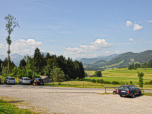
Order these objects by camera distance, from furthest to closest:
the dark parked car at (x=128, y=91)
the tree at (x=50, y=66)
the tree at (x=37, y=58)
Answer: the tree at (x=50, y=66) → the tree at (x=37, y=58) → the dark parked car at (x=128, y=91)

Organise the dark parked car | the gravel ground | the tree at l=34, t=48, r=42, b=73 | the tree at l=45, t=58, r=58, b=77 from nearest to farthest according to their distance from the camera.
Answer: the gravel ground, the dark parked car, the tree at l=34, t=48, r=42, b=73, the tree at l=45, t=58, r=58, b=77

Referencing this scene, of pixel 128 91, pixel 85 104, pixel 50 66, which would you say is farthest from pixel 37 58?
pixel 85 104

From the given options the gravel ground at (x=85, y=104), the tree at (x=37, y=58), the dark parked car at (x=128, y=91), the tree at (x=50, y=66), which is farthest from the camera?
the tree at (x=50, y=66)

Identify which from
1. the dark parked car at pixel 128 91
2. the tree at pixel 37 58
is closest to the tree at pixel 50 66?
the tree at pixel 37 58

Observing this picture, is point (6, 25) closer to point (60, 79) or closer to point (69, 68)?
point (60, 79)

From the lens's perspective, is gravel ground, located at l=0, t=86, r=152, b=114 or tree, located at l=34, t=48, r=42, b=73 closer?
gravel ground, located at l=0, t=86, r=152, b=114

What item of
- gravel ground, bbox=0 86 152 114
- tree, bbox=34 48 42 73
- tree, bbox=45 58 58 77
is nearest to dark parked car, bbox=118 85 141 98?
gravel ground, bbox=0 86 152 114

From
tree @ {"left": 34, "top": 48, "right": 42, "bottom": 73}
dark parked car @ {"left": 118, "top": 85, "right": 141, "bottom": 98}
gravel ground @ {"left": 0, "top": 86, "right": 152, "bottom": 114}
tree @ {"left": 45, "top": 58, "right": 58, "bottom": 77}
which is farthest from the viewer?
tree @ {"left": 45, "top": 58, "right": 58, "bottom": 77}

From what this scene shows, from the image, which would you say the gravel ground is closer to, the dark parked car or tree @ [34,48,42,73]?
the dark parked car

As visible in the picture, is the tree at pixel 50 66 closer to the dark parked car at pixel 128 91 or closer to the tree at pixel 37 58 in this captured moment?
the tree at pixel 37 58

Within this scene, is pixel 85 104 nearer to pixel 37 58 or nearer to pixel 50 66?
pixel 37 58

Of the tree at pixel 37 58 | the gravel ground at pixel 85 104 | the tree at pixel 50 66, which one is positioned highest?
the tree at pixel 37 58

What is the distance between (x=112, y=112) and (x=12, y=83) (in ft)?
102

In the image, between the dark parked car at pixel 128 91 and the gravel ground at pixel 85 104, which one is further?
the dark parked car at pixel 128 91
